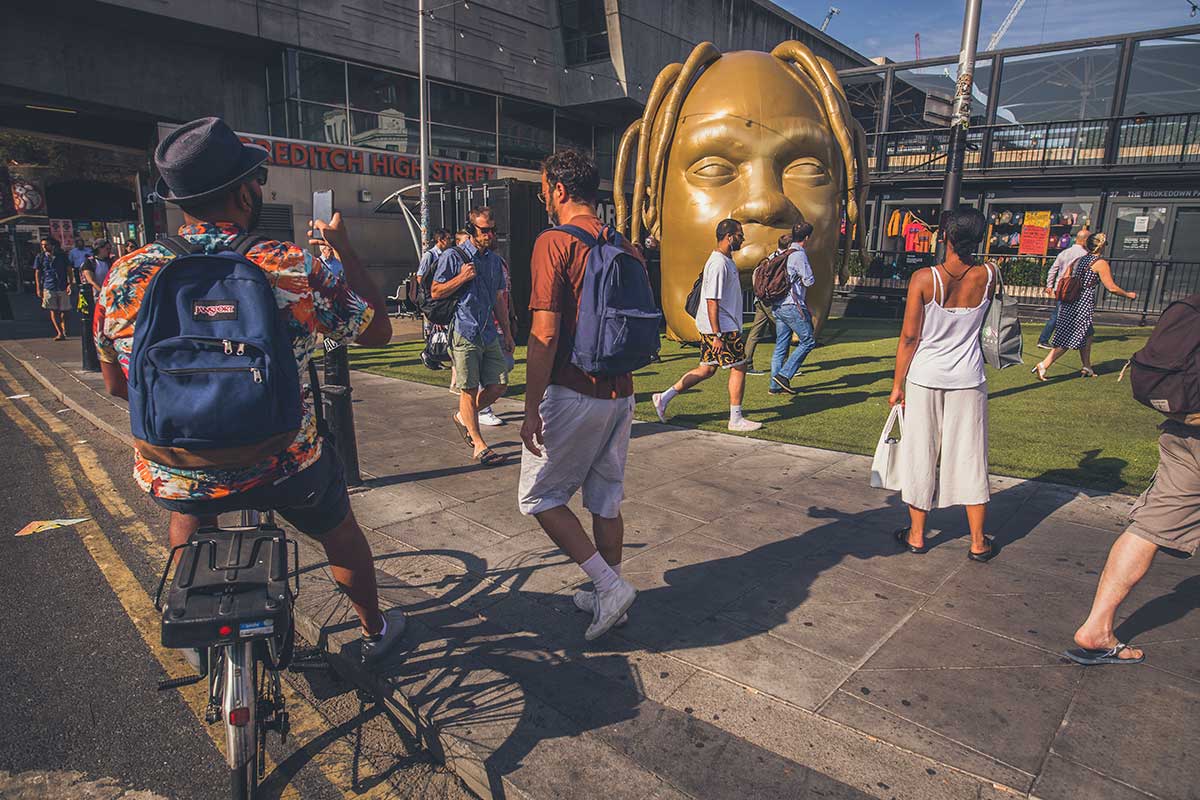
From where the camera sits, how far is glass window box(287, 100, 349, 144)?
19.2 metres

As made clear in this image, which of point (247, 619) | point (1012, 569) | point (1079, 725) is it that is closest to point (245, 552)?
point (247, 619)

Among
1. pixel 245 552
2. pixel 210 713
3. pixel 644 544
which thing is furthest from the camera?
pixel 644 544

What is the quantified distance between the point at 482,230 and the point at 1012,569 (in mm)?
4471

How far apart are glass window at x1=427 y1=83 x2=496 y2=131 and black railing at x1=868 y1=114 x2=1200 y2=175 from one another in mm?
12372

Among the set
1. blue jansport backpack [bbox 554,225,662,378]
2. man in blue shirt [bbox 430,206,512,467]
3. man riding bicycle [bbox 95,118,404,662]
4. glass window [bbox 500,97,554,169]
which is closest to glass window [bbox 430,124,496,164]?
glass window [bbox 500,97,554,169]

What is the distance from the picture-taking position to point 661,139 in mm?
10336

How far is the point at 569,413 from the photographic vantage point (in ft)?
9.55

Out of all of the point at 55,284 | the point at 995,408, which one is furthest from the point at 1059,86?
the point at 55,284

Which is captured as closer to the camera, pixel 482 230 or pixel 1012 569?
pixel 1012 569

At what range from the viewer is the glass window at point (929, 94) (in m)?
21.1

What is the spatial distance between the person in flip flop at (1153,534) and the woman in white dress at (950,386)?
976 mm

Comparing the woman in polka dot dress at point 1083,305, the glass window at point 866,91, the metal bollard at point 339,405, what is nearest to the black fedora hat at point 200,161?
the metal bollard at point 339,405

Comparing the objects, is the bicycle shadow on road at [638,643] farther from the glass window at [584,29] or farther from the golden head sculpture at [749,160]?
the glass window at [584,29]

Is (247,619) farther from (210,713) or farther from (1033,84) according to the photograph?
(1033,84)
